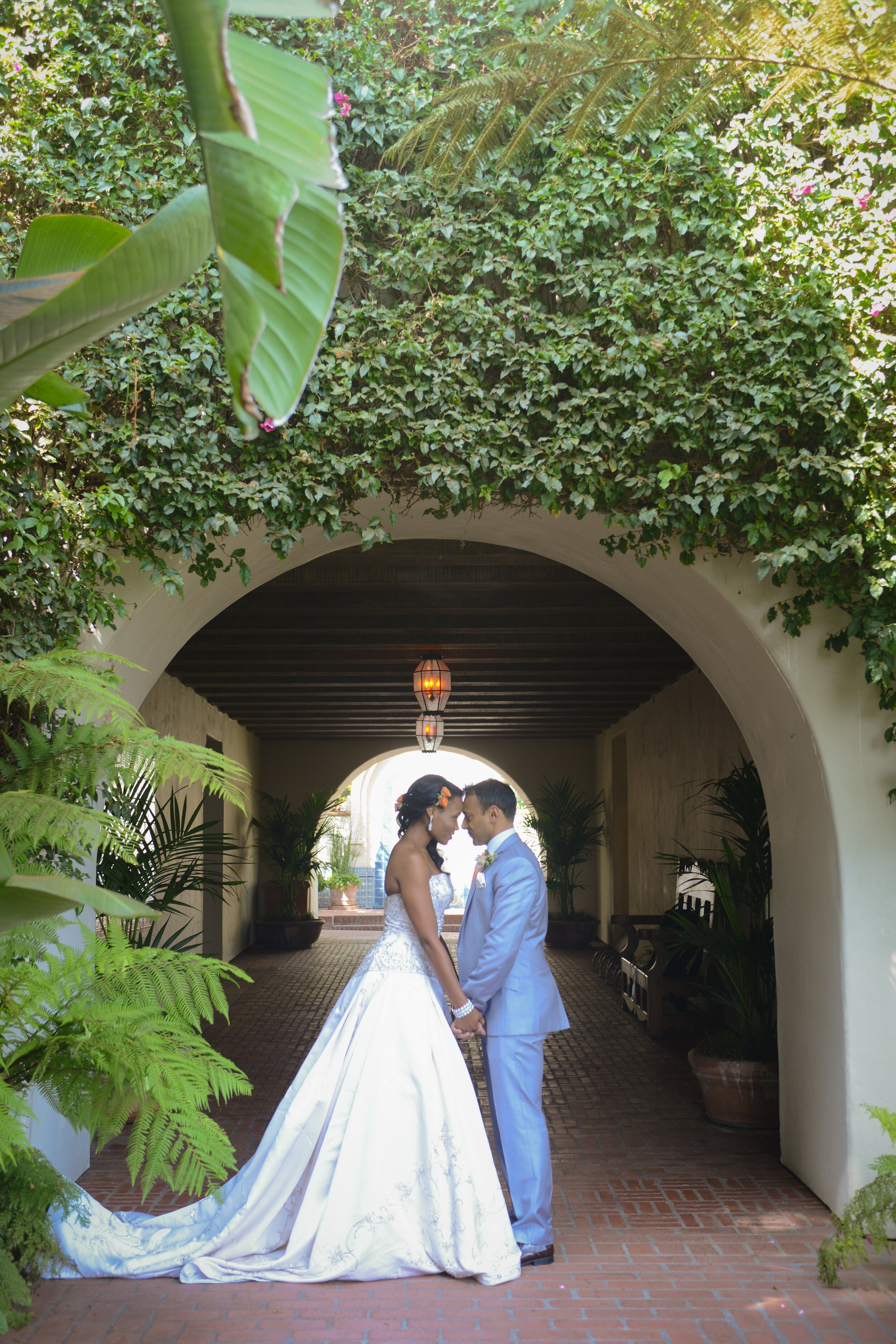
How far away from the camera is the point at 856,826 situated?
396cm

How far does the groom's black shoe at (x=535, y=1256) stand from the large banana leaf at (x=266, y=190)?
132 inches

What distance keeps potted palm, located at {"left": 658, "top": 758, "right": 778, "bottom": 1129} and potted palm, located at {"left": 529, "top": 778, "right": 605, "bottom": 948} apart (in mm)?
7890

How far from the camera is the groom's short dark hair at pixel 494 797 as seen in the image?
12.3ft

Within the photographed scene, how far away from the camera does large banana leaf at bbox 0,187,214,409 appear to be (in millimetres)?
1062

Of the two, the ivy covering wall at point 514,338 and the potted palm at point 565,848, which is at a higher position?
the ivy covering wall at point 514,338

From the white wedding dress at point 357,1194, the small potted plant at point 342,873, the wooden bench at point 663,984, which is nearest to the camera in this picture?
the white wedding dress at point 357,1194

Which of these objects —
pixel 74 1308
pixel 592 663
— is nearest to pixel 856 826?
pixel 74 1308

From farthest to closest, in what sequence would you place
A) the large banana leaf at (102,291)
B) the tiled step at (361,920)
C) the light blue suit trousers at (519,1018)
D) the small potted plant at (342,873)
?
1. the small potted plant at (342,873)
2. the tiled step at (361,920)
3. the light blue suit trousers at (519,1018)
4. the large banana leaf at (102,291)

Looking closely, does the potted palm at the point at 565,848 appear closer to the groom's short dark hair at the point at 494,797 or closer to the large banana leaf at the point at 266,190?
the groom's short dark hair at the point at 494,797

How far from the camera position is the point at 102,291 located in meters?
1.09

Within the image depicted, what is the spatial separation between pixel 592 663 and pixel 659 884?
9.03ft

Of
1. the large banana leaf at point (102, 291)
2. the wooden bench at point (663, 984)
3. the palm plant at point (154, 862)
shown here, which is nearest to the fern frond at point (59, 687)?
the large banana leaf at point (102, 291)

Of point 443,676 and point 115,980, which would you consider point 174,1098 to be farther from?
point 443,676

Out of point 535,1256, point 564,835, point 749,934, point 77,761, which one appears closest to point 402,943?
point 535,1256
